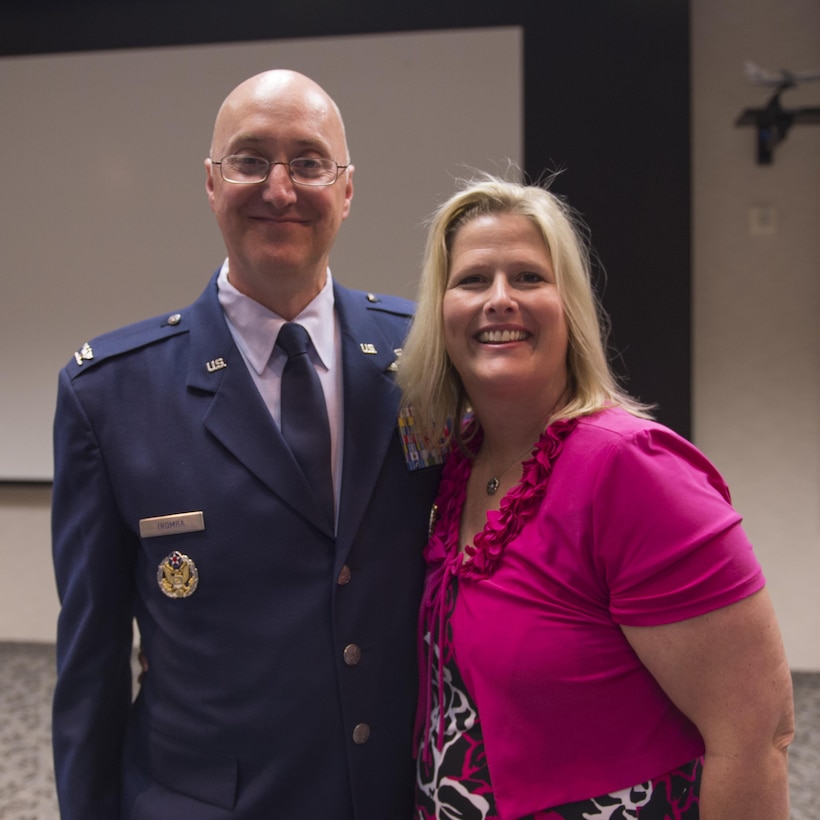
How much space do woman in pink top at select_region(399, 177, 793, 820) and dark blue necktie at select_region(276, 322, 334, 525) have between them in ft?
0.76

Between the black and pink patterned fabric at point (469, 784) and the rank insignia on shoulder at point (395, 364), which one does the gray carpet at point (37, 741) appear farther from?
the rank insignia on shoulder at point (395, 364)

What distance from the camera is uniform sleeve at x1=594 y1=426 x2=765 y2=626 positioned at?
1.02 m

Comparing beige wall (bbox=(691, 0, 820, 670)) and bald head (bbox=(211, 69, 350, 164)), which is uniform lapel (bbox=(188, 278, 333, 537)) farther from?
beige wall (bbox=(691, 0, 820, 670))

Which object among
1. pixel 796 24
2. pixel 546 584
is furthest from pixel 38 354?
pixel 796 24

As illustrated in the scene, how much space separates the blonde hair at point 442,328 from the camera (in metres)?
1.28

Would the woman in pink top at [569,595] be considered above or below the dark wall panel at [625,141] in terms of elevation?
below

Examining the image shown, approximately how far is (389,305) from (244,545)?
632 millimetres

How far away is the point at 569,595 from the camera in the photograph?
3.67 ft

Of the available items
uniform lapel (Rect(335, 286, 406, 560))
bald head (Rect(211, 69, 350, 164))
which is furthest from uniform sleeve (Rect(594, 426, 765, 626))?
bald head (Rect(211, 69, 350, 164))

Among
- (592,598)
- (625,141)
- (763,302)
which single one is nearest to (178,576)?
(592,598)

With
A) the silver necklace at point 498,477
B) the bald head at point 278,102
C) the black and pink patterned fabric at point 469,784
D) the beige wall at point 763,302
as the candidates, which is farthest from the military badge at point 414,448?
the beige wall at point 763,302

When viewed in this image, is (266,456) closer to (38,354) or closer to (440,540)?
(440,540)

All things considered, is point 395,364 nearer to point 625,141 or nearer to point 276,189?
point 276,189

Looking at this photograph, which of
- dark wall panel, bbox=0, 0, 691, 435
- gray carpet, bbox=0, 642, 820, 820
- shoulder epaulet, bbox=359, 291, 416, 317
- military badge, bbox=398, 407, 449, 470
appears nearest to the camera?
military badge, bbox=398, 407, 449, 470
